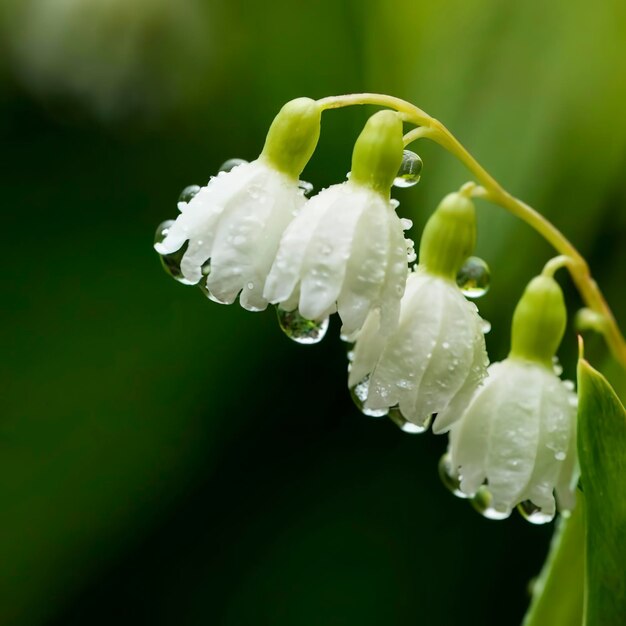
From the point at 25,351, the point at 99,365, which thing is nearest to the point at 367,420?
the point at 99,365

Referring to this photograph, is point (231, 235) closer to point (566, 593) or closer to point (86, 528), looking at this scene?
point (566, 593)

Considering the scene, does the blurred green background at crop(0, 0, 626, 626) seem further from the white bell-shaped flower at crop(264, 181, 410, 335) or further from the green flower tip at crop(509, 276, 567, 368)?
the white bell-shaped flower at crop(264, 181, 410, 335)

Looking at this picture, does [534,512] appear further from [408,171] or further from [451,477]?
[408,171]

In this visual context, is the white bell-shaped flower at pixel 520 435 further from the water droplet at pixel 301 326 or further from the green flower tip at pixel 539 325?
the water droplet at pixel 301 326

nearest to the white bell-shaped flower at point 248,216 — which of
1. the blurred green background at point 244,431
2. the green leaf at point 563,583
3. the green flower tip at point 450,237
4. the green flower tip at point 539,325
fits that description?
the green flower tip at point 450,237

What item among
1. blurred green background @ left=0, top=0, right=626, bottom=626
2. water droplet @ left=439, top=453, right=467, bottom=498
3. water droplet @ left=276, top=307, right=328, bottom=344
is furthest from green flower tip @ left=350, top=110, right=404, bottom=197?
blurred green background @ left=0, top=0, right=626, bottom=626

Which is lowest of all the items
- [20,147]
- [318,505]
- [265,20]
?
[318,505]
